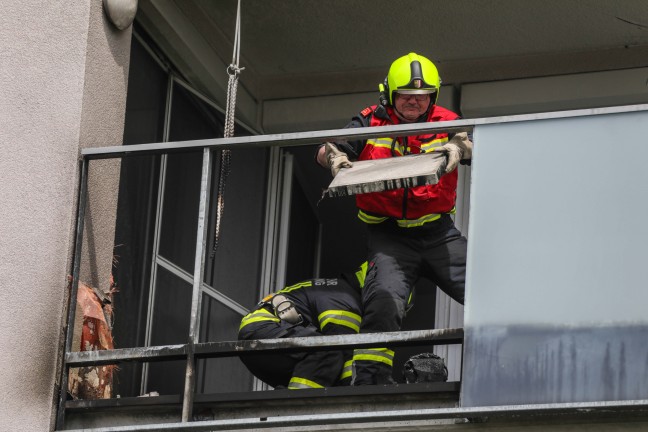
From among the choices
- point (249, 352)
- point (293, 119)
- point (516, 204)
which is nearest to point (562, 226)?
point (516, 204)

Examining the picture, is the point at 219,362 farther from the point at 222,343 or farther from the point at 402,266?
the point at 222,343

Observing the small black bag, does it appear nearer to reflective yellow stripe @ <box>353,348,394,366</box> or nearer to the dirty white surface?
reflective yellow stripe @ <box>353,348,394,366</box>

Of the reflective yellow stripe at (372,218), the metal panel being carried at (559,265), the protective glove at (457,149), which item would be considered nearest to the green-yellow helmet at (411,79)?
the protective glove at (457,149)

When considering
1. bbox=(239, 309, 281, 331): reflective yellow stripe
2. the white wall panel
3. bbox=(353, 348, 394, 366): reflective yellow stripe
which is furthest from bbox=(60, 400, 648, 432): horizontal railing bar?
the white wall panel

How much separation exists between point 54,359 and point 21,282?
425mm

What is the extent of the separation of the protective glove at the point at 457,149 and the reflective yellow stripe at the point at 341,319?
100 centimetres

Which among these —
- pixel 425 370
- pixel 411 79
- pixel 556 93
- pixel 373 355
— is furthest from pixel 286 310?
pixel 556 93

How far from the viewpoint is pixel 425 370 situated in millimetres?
8492

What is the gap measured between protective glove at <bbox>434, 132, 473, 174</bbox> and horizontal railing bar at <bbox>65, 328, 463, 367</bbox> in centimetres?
99

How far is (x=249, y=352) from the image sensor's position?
8336 millimetres

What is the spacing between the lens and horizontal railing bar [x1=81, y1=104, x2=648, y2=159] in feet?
26.8

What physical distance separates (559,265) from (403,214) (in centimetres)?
133

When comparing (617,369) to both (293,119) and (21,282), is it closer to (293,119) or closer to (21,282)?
(21,282)

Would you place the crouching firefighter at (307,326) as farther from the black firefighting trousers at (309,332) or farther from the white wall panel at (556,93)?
the white wall panel at (556,93)
